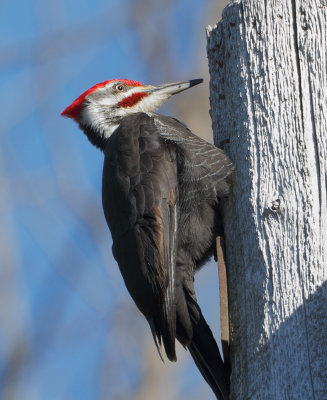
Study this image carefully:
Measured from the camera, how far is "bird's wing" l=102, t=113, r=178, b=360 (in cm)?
355

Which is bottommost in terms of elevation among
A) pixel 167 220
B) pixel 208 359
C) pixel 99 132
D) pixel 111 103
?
pixel 208 359

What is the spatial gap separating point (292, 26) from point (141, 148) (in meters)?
1.05

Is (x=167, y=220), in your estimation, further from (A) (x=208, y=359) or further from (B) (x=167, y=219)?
(A) (x=208, y=359)

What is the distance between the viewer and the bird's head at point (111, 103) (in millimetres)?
4944

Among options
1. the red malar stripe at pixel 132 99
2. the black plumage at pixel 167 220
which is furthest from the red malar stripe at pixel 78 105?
the black plumage at pixel 167 220

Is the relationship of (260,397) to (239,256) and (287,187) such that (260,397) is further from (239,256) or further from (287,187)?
(287,187)

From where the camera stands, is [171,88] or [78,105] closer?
[171,88]

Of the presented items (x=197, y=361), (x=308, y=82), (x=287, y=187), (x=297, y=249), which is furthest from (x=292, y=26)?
(x=197, y=361)

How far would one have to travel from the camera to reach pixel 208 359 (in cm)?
348

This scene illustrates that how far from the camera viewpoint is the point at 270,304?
9.76 ft

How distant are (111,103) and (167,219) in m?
1.65

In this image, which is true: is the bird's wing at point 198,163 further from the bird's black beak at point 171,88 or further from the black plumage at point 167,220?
the bird's black beak at point 171,88

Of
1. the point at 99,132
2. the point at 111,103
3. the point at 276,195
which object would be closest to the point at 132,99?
the point at 111,103

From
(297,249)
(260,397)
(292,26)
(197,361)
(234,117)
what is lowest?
(197,361)
